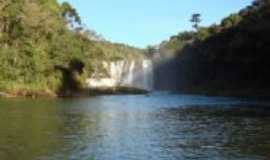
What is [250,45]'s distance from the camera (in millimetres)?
116750

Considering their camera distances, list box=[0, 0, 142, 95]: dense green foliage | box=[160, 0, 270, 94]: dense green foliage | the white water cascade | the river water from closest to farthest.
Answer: the river water, box=[0, 0, 142, 95]: dense green foliage, box=[160, 0, 270, 94]: dense green foliage, the white water cascade

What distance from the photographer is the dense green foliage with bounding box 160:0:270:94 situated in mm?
114812

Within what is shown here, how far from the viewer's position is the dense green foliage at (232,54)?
115 metres

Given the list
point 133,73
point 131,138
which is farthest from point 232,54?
point 131,138

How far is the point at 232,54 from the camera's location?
5005 inches

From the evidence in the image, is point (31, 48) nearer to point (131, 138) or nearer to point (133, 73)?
point (131, 138)

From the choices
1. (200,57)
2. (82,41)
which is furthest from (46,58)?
(200,57)

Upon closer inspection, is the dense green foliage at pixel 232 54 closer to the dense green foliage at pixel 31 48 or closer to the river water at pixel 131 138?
the dense green foliage at pixel 31 48

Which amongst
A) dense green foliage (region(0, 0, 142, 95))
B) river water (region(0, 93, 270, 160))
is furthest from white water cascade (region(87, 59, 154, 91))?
river water (region(0, 93, 270, 160))

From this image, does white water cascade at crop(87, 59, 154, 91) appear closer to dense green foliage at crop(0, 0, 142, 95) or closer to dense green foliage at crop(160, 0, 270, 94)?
dense green foliage at crop(160, 0, 270, 94)

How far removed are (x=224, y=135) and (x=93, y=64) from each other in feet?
302

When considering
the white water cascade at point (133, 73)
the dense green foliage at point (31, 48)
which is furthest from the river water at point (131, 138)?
the white water cascade at point (133, 73)

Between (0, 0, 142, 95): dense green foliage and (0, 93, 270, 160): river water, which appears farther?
(0, 0, 142, 95): dense green foliage

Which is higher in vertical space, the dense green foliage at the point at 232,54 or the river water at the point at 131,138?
the dense green foliage at the point at 232,54
